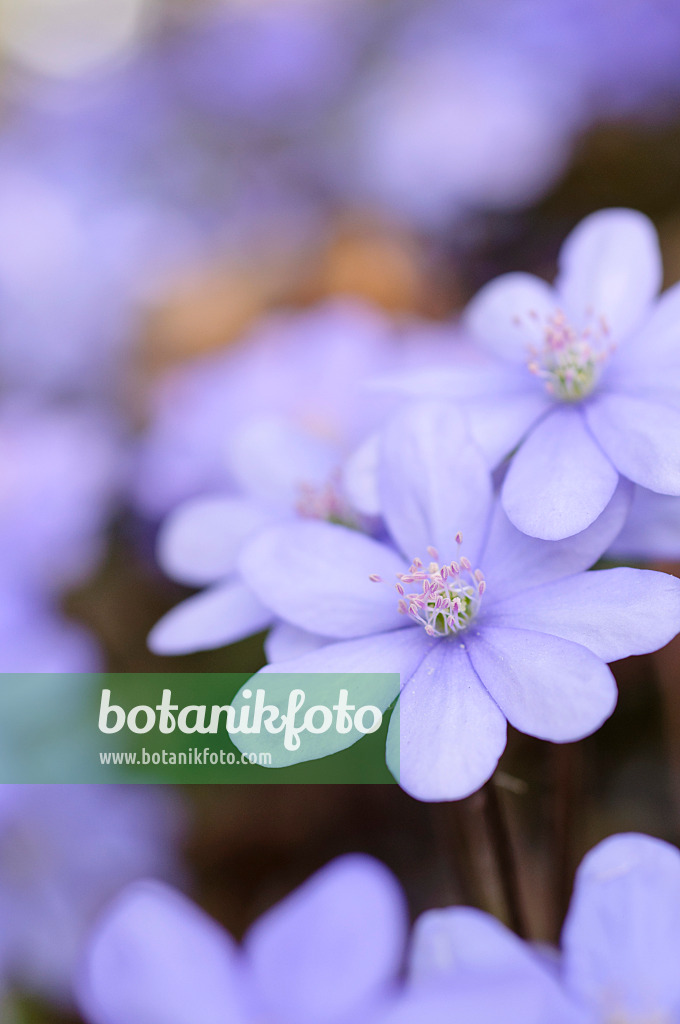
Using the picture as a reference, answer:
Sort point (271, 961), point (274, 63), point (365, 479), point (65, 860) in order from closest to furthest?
point (271, 961) → point (365, 479) → point (65, 860) → point (274, 63)

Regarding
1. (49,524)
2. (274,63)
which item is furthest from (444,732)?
(274,63)

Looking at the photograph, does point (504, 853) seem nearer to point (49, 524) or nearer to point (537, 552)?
point (537, 552)

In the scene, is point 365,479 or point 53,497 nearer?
point 365,479

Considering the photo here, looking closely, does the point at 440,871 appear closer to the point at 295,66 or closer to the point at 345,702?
the point at 345,702

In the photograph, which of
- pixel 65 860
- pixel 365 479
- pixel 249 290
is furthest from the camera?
pixel 249 290

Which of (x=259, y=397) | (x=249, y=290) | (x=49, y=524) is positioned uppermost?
(x=249, y=290)

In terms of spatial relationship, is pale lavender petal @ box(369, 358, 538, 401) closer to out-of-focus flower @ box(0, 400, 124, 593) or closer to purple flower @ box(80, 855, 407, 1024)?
purple flower @ box(80, 855, 407, 1024)

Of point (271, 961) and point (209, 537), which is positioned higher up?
point (209, 537)

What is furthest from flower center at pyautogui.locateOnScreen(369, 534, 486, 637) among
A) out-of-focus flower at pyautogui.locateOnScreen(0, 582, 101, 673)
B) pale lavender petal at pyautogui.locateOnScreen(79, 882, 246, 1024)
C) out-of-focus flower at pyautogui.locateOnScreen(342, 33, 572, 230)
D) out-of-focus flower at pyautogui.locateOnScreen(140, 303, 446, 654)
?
out-of-focus flower at pyautogui.locateOnScreen(342, 33, 572, 230)
